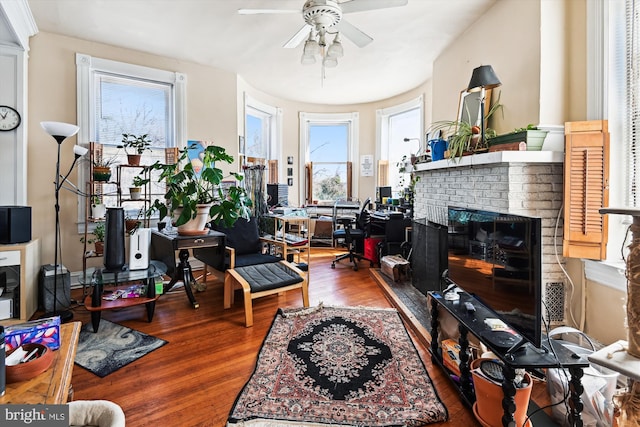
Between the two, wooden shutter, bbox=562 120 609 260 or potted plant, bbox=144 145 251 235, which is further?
potted plant, bbox=144 145 251 235

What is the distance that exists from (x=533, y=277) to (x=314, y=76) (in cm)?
445

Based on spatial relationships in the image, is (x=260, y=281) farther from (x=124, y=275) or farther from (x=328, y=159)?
(x=328, y=159)

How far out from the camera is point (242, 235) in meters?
3.71

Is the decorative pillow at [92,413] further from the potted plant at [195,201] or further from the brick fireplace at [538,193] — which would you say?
the brick fireplace at [538,193]

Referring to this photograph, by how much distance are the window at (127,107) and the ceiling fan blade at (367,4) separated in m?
2.91

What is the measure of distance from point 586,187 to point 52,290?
4691 mm

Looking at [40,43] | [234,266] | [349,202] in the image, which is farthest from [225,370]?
[349,202]

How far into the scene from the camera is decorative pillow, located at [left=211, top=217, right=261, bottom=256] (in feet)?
11.8

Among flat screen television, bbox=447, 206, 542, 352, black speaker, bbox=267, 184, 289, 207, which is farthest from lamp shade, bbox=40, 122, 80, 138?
flat screen television, bbox=447, 206, 542, 352

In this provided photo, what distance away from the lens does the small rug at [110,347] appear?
2129mm

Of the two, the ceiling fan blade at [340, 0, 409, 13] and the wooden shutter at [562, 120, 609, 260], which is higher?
the ceiling fan blade at [340, 0, 409, 13]

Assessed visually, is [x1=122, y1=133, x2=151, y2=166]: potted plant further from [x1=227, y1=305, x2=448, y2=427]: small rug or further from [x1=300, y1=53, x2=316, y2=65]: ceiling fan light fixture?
[x1=227, y1=305, x2=448, y2=427]: small rug

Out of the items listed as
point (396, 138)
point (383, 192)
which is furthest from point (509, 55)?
point (396, 138)

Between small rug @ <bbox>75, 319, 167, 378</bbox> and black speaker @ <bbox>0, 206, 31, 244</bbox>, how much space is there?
101 cm
